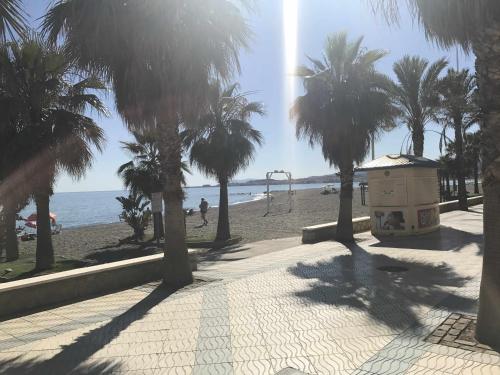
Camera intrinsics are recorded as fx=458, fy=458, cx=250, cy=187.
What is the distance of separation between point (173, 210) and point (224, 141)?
10.5 m

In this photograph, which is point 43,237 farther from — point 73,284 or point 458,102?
point 458,102

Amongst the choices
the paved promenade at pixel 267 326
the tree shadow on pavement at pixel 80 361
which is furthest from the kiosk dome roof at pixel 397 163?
the tree shadow on pavement at pixel 80 361

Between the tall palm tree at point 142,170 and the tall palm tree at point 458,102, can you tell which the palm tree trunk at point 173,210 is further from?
the tall palm tree at point 458,102

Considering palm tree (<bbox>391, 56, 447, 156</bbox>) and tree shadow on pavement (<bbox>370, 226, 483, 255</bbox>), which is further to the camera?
palm tree (<bbox>391, 56, 447, 156</bbox>)

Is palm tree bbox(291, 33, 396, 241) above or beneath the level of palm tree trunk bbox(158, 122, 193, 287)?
above

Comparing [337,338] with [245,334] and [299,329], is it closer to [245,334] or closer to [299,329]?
[299,329]

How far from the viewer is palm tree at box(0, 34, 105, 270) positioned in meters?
11.6

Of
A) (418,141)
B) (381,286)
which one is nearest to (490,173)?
(381,286)

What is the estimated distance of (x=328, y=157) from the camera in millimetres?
14469

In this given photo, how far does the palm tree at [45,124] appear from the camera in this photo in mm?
11570

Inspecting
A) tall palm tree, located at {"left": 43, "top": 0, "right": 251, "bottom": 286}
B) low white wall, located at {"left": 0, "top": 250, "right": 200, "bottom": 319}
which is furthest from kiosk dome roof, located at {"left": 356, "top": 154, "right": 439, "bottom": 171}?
low white wall, located at {"left": 0, "top": 250, "right": 200, "bottom": 319}

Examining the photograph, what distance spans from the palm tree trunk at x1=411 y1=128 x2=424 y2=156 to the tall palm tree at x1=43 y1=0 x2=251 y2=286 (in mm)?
14265

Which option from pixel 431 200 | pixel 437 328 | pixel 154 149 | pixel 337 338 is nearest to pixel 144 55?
pixel 337 338

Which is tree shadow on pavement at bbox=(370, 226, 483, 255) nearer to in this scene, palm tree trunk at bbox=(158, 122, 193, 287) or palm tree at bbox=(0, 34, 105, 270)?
palm tree trunk at bbox=(158, 122, 193, 287)
